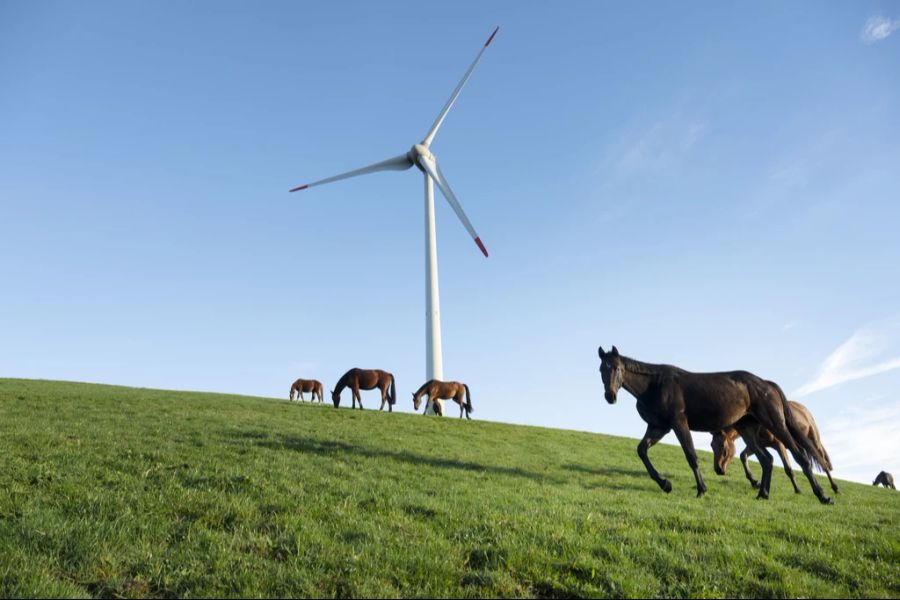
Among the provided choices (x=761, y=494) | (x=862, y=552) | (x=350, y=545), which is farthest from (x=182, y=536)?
(x=761, y=494)

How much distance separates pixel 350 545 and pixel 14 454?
29.8 ft

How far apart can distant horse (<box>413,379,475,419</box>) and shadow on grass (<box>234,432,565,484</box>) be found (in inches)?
605

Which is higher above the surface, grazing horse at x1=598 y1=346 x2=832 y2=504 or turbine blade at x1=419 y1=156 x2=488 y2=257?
turbine blade at x1=419 y1=156 x2=488 y2=257

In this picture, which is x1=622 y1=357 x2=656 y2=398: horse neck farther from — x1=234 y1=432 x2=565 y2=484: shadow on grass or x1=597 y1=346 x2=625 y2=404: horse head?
x1=234 y1=432 x2=565 y2=484: shadow on grass

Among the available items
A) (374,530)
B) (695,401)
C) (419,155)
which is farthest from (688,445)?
(419,155)

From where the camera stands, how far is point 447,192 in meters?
45.4

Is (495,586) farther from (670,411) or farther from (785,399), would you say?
(785,399)

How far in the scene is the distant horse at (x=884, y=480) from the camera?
2716 cm

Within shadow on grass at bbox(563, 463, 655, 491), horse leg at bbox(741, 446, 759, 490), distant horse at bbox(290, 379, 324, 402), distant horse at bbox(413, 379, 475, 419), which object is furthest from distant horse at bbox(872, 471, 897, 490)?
distant horse at bbox(290, 379, 324, 402)

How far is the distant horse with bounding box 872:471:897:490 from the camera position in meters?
27.2

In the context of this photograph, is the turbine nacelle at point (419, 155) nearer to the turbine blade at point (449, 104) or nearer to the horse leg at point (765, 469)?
the turbine blade at point (449, 104)

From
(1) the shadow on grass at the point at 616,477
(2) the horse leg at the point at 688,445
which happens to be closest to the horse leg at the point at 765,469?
(2) the horse leg at the point at 688,445

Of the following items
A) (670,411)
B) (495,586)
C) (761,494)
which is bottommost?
(761,494)

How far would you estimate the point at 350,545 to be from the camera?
6184mm
